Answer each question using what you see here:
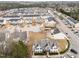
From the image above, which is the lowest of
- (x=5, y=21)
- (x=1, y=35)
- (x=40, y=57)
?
(x=40, y=57)

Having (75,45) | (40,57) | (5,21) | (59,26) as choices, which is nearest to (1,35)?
(5,21)

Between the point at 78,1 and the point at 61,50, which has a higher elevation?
the point at 78,1

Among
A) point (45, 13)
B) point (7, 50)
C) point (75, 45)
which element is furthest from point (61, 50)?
point (7, 50)

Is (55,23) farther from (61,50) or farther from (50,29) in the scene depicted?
(61,50)

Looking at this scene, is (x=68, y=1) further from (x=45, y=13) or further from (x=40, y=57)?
(x=40, y=57)

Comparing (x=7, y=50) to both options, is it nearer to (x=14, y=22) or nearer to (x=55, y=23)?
(x=14, y=22)

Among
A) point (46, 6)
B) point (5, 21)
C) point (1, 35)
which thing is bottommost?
point (1, 35)

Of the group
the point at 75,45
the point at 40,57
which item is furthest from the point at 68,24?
the point at 40,57

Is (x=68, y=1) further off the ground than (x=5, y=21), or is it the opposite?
(x=68, y=1)
